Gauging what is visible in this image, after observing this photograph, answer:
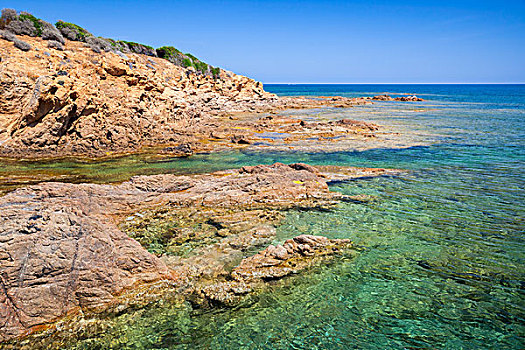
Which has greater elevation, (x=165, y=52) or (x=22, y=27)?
(x=165, y=52)

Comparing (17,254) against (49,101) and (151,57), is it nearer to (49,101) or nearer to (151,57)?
(49,101)

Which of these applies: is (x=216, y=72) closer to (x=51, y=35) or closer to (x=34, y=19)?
(x=51, y=35)

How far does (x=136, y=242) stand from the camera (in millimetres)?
7523

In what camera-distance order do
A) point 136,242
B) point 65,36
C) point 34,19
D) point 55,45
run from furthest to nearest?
point 65,36 → point 34,19 → point 55,45 → point 136,242

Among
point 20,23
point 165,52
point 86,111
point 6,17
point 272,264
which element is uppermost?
point 165,52

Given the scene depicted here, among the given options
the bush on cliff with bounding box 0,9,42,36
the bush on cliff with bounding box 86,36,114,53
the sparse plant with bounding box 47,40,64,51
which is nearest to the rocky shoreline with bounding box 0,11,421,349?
the sparse plant with bounding box 47,40,64,51

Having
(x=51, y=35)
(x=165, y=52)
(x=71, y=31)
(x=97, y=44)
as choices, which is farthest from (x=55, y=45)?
(x=165, y=52)

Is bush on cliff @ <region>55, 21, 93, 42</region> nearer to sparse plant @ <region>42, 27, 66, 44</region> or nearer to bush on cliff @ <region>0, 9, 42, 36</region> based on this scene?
sparse plant @ <region>42, 27, 66, 44</region>

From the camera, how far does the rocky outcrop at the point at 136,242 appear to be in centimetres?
590

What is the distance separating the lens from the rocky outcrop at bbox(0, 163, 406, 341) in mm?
5902

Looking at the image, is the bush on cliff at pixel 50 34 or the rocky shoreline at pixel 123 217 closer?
the rocky shoreline at pixel 123 217

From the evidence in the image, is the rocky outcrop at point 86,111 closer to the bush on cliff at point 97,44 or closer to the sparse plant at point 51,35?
the sparse plant at point 51,35

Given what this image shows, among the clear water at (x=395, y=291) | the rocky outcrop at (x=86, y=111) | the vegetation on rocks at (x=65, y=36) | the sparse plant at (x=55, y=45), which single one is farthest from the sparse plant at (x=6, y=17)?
the clear water at (x=395, y=291)

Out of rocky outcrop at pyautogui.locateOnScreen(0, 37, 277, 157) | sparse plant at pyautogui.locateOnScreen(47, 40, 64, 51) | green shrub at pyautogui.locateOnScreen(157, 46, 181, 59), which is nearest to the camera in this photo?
rocky outcrop at pyautogui.locateOnScreen(0, 37, 277, 157)
